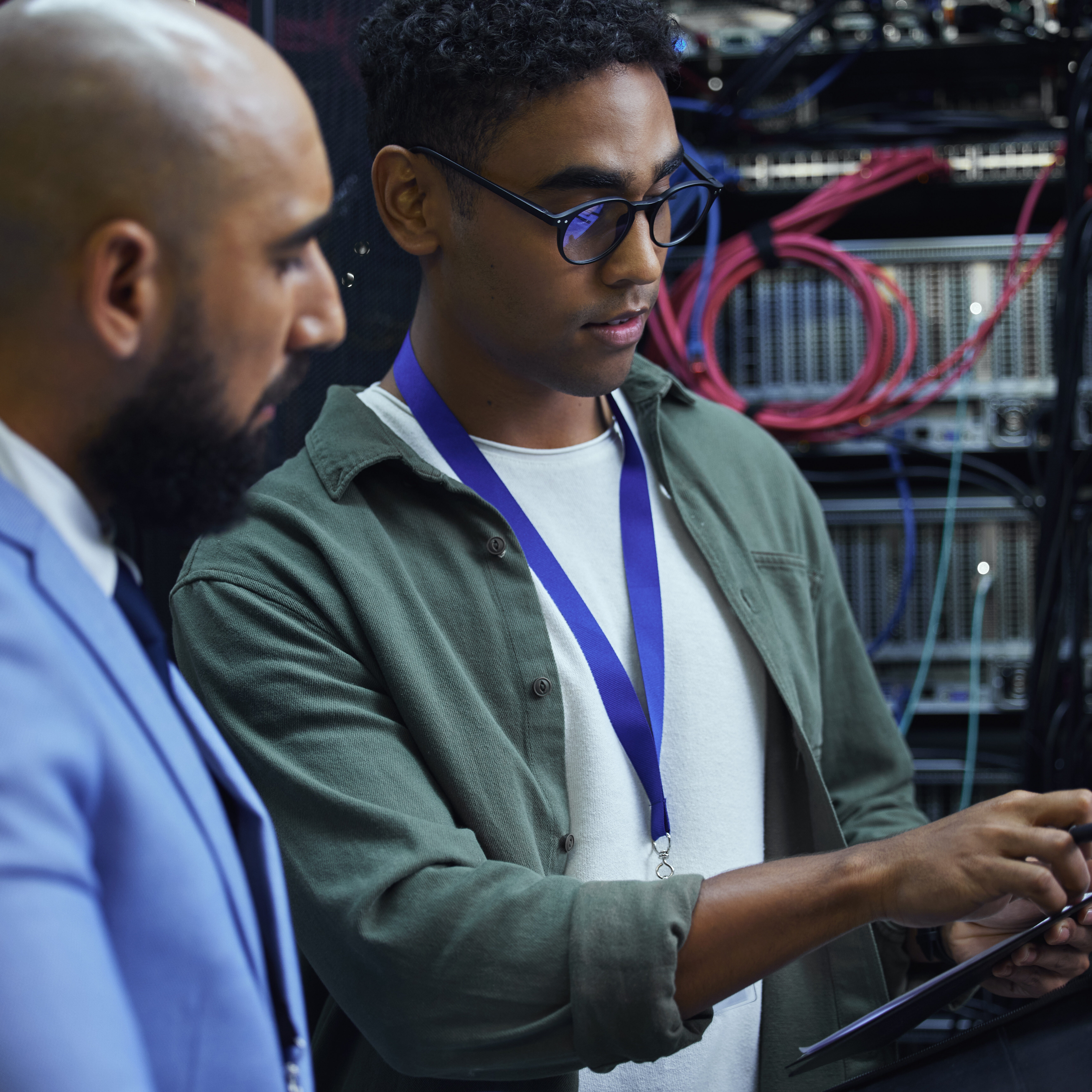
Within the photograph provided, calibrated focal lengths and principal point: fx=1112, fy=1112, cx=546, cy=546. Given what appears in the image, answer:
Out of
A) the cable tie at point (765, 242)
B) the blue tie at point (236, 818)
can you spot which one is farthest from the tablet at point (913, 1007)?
the cable tie at point (765, 242)

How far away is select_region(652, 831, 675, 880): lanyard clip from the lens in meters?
1.00

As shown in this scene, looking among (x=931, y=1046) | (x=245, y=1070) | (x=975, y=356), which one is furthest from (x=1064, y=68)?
(x=245, y=1070)

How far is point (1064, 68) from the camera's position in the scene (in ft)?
5.60

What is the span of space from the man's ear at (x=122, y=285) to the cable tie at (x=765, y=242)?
1.36 m

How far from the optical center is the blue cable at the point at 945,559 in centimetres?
167

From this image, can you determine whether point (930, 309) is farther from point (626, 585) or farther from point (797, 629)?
point (626, 585)

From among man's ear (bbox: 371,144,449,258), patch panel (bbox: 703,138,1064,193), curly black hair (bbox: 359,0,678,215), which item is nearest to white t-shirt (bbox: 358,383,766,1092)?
man's ear (bbox: 371,144,449,258)

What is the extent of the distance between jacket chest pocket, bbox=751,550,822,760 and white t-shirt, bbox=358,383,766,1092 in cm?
4

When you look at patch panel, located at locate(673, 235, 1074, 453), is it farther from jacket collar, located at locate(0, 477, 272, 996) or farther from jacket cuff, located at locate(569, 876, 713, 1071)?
jacket collar, located at locate(0, 477, 272, 996)

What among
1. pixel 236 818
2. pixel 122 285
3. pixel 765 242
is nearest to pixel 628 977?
pixel 236 818

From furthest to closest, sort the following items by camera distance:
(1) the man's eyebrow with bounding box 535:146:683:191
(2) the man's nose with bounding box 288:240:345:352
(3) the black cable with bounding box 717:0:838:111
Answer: (3) the black cable with bounding box 717:0:838:111 → (1) the man's eyebrow with bounding box 535:146:683:191 → (2) the man's nose with bounding box 288:240:345:352

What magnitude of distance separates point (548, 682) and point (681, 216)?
0.83 m

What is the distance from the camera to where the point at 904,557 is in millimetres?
1700

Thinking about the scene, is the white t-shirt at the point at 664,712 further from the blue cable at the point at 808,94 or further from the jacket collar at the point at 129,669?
the blue cable at the point at 808,94
